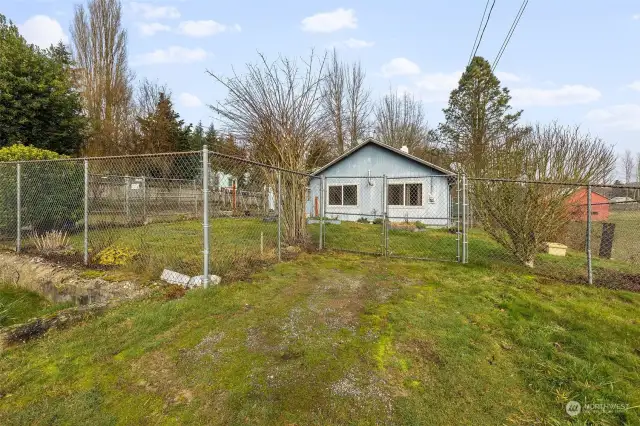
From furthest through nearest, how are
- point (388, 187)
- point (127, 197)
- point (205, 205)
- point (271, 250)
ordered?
point (388, 187) → point (127, 197) → point (271, 250) → point (205, 205)

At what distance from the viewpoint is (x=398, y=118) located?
2702 centimetres

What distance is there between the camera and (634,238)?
10.2 meters

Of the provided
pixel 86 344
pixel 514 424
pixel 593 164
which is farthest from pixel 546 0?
pixel 86 344

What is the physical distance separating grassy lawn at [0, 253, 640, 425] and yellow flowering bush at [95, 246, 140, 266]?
6.67 feet

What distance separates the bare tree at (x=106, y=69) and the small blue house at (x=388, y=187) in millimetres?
15076

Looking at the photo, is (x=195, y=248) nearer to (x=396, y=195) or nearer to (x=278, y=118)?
(x=278, y=118)

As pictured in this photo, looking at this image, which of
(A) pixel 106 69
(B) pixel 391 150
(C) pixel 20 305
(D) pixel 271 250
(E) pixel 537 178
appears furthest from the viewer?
(A) pixel 106 69

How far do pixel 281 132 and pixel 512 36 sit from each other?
5100 millimetres

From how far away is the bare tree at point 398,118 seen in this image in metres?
26.8

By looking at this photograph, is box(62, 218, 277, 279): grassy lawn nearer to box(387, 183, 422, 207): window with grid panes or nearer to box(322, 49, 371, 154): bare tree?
box(387, 183, 422, 207): window with grid panes

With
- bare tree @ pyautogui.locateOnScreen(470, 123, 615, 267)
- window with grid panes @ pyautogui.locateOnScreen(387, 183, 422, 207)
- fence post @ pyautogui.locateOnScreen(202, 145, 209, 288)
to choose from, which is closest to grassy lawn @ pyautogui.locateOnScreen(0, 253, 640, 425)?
fence post @ pyautogui.locateOnScreen(202, 145, 209, 288)

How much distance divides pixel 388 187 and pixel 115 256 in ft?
36.6

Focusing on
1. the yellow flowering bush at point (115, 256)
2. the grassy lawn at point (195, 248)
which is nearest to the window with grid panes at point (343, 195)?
the grassy lawn at point (195, 248)

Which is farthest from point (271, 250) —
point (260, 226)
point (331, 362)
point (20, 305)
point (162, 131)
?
point (162, 131)
